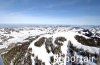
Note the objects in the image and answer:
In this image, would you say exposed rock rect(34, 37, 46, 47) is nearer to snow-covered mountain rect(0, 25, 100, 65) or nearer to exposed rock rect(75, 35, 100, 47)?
snow-covered mountain rect(0, 25, 100, 65)

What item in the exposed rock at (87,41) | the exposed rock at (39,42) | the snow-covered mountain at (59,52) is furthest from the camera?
the exposed rock at (39,42)

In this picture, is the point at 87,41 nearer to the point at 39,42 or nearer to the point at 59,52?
the point at 59,52

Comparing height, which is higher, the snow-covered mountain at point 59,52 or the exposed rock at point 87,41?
the exposed rock at point 87,41

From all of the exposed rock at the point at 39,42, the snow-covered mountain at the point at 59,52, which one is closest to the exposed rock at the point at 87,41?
the snow-covered mountain at the point at 59,52

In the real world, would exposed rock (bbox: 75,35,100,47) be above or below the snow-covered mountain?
above

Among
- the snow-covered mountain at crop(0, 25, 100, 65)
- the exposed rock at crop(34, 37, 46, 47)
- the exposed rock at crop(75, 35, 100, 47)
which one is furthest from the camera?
the exposed rock at crop(34, 37, 46, 47)

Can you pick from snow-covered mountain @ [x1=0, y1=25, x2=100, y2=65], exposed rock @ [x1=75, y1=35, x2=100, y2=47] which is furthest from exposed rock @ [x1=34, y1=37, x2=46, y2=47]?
exposed rock @ [x1=75, y1=35, x2=100, y2=47]

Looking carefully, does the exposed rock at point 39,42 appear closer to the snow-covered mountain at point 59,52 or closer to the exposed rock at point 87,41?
the snow-covered mountain at point 59,52

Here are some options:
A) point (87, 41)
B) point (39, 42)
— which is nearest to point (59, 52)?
point (39, 42)

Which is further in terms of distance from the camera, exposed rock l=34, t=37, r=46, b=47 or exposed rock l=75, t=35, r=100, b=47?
exposed rock l=34, t=37, r=46, b=47

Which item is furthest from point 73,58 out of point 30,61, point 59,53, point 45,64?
point 30,61

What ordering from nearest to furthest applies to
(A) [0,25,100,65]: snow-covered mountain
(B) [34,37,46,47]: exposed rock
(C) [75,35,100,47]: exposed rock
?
1. (A) [0,25,100,65]: snow-covered mountain
2. (C) [75,35,100,47]: exposed rock
3. (B) [34,37,46,47]: exposed rock
